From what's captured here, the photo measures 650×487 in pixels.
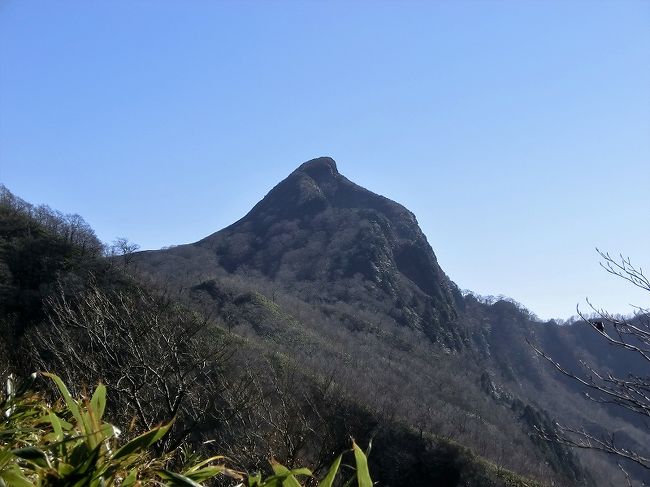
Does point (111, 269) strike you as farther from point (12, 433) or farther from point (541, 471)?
point (12, 433)

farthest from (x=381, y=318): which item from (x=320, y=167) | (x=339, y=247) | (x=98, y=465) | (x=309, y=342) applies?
(x=98, y=465)

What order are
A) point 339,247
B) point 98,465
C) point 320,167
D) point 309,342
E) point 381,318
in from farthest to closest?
1. point 320,167
2. point 339,247
3. point 381,318
4. point 309,342
5. point 98,465

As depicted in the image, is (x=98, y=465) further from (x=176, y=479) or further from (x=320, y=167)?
(x=320, y=167)

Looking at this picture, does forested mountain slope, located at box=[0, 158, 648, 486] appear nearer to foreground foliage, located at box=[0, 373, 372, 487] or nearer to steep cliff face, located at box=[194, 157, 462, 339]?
steep cliff face, located at box=[194, 157, 462, 339]

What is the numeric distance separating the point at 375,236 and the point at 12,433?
114 m

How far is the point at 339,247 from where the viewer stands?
11438cm

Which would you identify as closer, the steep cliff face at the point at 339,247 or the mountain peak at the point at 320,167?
the steep cliff face at the point at 339,247

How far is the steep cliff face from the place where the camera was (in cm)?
10581

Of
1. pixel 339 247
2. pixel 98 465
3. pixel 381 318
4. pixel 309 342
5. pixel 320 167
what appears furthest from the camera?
pixel 320 167

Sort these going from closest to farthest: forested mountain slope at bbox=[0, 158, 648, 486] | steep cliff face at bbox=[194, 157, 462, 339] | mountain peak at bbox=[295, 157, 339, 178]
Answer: forested mountain slope at bbox=[0, 158, 648, 486]
steep cliff face at bbox=[194, 157, 462, 339]
mountain peak at bbox=[295, 157, 339, 178]

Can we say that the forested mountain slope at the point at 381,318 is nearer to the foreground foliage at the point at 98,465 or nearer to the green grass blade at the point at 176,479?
the foreground foliage at the point at 98,465

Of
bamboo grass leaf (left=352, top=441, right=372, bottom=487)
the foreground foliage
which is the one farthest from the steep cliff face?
bamboo grass leaf (left=352, top=441, right=372, bottom=487)

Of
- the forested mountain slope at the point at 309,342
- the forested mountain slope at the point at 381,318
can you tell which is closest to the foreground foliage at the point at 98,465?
the forested mountain slope at the point at 309,342

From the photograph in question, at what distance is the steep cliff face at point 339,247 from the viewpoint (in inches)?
4166
